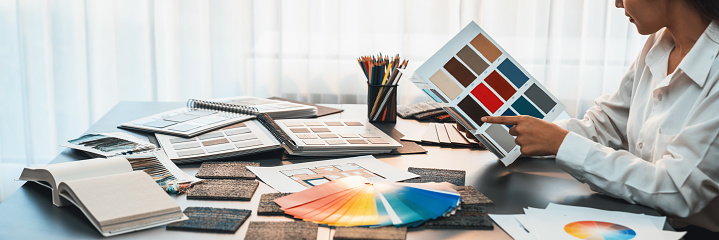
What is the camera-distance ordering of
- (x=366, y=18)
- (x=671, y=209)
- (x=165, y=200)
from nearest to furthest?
(x=165, y=200)
(x=671, y=209)
(x=366, y=18)

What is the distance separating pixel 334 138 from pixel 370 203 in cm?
50

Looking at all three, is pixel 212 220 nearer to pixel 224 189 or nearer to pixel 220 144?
pixel 224 189

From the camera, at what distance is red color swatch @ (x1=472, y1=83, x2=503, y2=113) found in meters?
1.34

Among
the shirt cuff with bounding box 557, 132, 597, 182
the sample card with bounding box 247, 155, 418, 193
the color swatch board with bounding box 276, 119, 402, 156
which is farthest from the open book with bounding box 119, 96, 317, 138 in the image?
the shirt cuff with bounding box 557, 132, 597, 182

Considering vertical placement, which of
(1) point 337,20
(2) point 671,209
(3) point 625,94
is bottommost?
(2) point 671,209

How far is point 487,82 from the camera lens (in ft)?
4.44

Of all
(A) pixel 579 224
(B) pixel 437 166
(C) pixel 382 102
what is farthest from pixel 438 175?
(C) pixel 382 102

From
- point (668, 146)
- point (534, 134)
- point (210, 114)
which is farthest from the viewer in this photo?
point (210, 114)

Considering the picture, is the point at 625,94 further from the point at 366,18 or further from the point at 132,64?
the point at 132,64

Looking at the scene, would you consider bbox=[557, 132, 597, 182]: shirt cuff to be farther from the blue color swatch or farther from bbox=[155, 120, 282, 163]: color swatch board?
bbox=[155, 120, 282, 163]: color swatch board

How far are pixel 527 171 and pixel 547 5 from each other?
6.67 feet

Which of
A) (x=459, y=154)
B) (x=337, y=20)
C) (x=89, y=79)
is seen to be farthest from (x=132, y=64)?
(x=459, y=154)

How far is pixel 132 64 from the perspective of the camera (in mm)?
3227

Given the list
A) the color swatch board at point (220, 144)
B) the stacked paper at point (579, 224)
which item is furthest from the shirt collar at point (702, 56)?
the color swatch board at point (220, 144)
